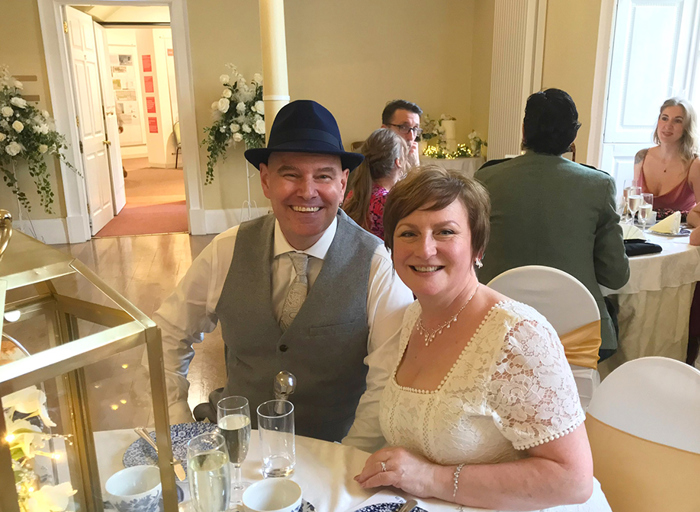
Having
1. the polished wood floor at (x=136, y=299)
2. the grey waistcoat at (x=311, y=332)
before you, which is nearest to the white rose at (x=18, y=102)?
the polished wood floor at (x=136, y=299)

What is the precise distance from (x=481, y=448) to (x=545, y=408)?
160mm

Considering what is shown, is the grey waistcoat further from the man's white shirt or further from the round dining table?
the round dining table

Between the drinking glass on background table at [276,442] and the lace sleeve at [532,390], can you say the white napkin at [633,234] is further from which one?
the drinking glass on background table at [276,442]

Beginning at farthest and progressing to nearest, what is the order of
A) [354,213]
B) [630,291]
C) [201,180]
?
[201,180], [354,213], [630,291]

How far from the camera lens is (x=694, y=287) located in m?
2.68

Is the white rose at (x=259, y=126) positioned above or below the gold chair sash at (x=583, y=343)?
above

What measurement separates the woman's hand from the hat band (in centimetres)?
82

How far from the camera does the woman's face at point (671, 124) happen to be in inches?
135

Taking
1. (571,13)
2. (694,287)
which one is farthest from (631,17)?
(694,287)

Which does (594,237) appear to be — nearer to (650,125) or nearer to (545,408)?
(545,408)

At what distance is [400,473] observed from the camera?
1044 mm

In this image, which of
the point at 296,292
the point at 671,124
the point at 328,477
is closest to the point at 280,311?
the point at 296,292

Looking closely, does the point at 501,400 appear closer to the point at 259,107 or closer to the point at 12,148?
the point at 259,107

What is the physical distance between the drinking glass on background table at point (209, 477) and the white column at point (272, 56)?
2626 millimetres
